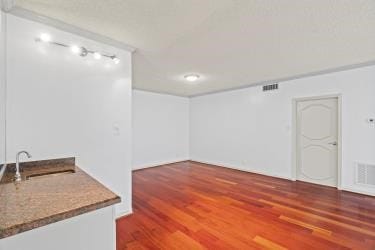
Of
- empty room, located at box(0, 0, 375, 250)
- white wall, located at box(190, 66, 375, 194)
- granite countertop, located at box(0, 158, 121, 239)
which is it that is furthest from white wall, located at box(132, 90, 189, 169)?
granite countertop, located at box(0, 158, 121, 239)

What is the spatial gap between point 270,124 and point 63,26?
461 cm

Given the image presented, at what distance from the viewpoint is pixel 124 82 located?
9.00 feet

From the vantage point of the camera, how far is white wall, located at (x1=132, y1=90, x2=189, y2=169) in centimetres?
578

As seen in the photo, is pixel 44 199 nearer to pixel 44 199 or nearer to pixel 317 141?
pixel 44 199

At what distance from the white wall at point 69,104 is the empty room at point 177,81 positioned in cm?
1

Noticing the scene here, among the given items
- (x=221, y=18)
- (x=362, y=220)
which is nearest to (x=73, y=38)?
(x=221, y=18)

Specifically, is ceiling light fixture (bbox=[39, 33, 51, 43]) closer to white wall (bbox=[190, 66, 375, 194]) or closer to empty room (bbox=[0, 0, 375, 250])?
empty room (bbox=[0, 0, 375, 250])

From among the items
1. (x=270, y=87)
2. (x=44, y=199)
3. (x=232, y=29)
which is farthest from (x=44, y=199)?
(x=270, y=87)

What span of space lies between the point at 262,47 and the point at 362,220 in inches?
108

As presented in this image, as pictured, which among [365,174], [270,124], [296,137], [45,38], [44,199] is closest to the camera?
[44,199]

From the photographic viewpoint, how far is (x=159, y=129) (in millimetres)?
6348

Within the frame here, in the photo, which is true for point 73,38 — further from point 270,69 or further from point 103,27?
point 270,69

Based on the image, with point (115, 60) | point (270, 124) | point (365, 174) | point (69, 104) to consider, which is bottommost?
point (365, 174)

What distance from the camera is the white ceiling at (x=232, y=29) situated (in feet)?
5.86
